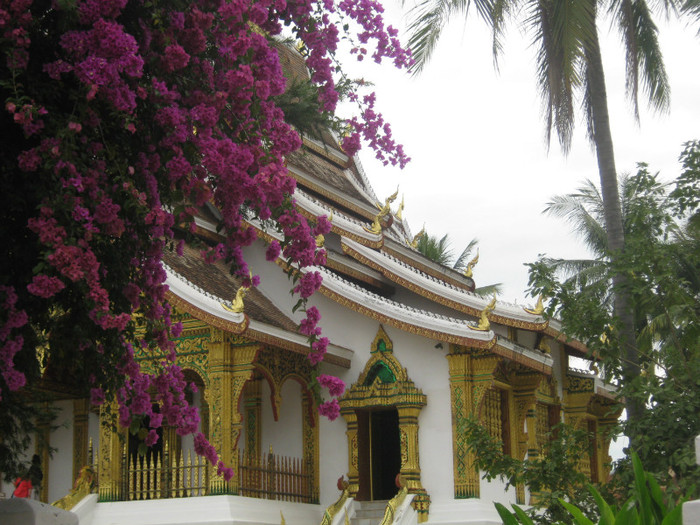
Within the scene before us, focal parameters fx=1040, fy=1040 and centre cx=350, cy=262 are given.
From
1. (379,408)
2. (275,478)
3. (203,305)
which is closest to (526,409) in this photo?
(379,408)

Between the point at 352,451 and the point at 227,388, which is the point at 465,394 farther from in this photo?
the point at 227,388

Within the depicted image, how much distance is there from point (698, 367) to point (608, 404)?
952 cm

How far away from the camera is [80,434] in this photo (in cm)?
1461

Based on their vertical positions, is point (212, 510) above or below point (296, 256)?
below

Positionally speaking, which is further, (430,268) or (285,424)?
(430,268)

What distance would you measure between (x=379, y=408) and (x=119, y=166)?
9.63m

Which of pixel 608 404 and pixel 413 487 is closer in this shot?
pixel 413 487

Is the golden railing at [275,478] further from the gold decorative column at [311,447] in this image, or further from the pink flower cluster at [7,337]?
the pink flower cluster at [7,337]

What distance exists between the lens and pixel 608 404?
1762 cm

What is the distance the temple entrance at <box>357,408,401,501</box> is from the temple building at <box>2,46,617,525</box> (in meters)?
0.02

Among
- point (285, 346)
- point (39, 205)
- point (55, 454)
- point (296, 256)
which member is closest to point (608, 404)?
point (285, 346)

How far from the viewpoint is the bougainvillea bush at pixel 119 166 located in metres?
4.60

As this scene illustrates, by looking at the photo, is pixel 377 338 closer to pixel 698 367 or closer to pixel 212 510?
pixel 212 510

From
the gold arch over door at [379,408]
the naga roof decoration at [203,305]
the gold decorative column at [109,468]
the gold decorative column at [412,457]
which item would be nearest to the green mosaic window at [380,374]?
the gold arch over door at [379,408]
